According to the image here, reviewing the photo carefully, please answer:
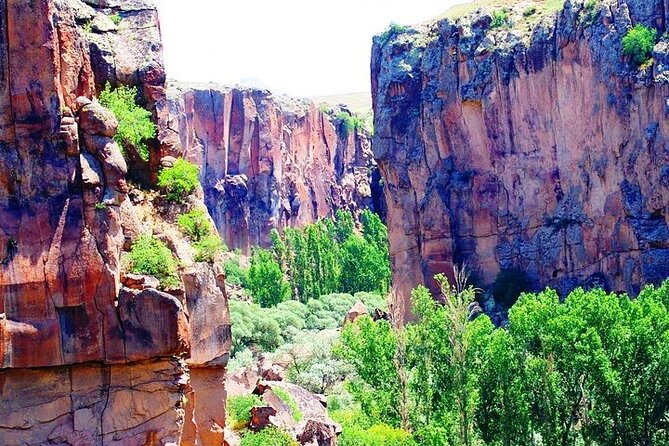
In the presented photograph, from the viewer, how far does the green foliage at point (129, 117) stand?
75.7 ft

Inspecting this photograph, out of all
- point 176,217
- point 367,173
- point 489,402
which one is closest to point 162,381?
point 176,217

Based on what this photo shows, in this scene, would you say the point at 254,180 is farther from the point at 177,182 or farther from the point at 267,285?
the point at 177,182

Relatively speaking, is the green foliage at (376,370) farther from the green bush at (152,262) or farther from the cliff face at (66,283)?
the green bush at (152,262)

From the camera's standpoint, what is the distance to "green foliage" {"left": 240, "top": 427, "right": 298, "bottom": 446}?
1166 inches

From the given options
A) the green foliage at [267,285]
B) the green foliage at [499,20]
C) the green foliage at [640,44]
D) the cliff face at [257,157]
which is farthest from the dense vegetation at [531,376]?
the cliff face at [257,157]

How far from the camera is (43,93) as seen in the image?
2103 centimetres

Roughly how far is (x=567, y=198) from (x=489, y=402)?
26.2 metres

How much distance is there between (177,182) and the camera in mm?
23828

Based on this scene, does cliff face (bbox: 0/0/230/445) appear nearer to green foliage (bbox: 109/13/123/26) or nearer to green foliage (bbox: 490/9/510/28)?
green foliage (bbox: 109/13/123/26)

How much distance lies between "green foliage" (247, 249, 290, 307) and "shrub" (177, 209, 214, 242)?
57.3 metres

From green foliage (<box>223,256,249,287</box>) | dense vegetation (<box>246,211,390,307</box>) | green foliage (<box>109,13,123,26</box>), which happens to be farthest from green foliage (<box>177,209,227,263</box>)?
A: green foliage (<box>223,256,249,287</box>)

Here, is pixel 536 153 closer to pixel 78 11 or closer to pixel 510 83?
pixel 510 83

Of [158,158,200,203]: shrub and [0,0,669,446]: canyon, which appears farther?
[158,158,200,203]: shrub

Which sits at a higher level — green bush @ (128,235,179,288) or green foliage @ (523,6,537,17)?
green foliage @ (523,6,537,17)
